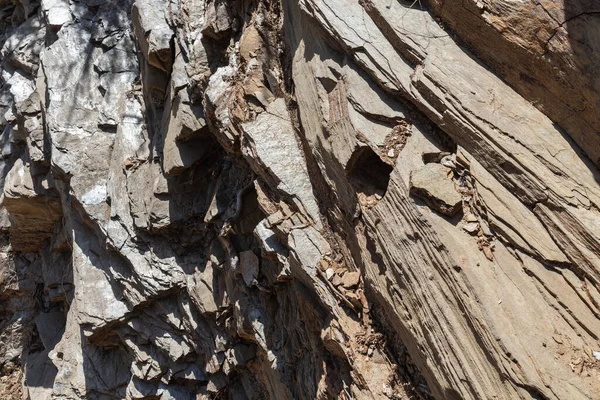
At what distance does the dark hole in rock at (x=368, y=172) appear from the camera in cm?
509

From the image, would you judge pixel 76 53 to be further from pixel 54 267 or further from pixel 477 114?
pixel 477 114

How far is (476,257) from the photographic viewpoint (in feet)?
13.8

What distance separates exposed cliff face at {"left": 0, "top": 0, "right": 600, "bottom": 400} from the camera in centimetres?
411

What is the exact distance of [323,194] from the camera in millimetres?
5789

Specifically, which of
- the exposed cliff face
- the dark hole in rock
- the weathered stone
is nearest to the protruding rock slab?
the exposed cliff face

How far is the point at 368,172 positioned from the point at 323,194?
0.70 meters

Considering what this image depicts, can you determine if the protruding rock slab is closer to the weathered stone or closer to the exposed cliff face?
the exposed cliff face

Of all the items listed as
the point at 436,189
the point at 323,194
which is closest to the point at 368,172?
the point at 323,194

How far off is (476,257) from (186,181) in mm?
4760

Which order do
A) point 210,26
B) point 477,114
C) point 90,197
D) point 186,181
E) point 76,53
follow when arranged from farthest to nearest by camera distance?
point 76,53
point 90,197
point 186,181
point 210,26
point 477,114

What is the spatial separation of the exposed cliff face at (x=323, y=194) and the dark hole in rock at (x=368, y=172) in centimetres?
3

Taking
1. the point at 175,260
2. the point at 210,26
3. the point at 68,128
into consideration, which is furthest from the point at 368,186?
the point at 68,128

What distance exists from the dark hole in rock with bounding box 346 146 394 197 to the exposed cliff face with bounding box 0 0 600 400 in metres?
0.03

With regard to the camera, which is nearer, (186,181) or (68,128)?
(186,181)
